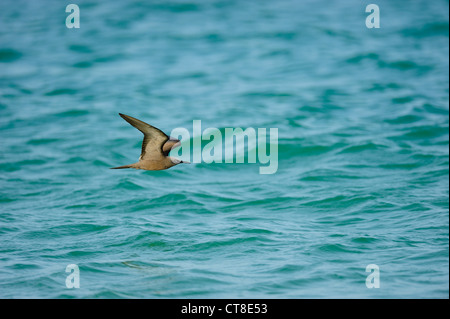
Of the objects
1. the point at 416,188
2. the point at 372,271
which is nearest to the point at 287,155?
the point at 416,188

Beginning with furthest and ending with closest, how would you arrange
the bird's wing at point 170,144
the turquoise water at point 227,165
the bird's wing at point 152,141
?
the turquoise water at point 227,165
the bird's wing at point 170,144
the bird's wing at point 152,141

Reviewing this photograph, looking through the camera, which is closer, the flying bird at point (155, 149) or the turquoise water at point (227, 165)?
the flying bird at point (155, 149)

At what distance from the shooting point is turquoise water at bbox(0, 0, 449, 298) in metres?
9.70

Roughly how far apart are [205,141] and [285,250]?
684 cm

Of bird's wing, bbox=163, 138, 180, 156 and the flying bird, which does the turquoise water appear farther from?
bird's wing, bbox=163, 138, 180, 156

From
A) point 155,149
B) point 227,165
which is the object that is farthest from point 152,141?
point 227,165

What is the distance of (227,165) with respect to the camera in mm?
15227

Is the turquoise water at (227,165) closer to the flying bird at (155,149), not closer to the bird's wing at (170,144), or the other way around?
the flying bird at (155,149)

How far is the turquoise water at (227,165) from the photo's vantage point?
9.70 metres

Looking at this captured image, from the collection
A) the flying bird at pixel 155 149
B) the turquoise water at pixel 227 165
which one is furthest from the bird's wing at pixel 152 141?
the turquoise water at pixel 227 165

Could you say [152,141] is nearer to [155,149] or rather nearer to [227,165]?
[155,149]

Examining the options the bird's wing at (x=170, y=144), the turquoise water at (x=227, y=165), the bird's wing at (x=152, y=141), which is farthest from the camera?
the turquoise water at (x=227, y=165)

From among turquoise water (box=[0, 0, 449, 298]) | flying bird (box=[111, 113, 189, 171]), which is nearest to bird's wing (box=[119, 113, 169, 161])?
flying bird (box=[111, 113, 189, 171])

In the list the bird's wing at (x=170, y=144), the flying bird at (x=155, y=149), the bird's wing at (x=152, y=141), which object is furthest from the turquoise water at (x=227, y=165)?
the bird's wing at (x=170, y=144)
